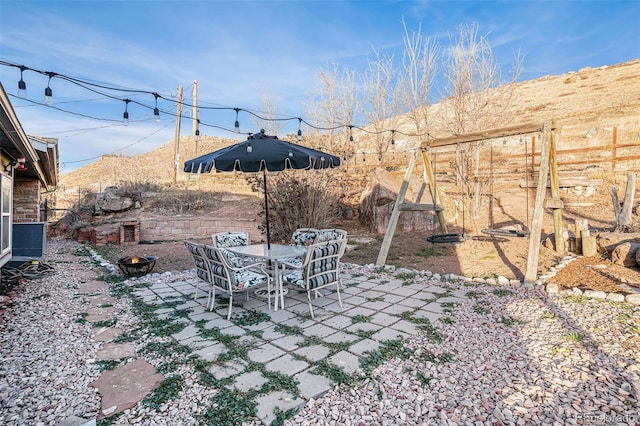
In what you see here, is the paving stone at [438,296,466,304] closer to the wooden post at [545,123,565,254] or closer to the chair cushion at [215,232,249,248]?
the wooden post at [545,123,565,254]

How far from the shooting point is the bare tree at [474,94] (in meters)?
9.04

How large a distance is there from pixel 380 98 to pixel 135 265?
39.0ft

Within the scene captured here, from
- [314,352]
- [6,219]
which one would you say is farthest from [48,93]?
[314,352]

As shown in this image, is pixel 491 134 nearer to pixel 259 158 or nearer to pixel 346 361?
pixel 259 158

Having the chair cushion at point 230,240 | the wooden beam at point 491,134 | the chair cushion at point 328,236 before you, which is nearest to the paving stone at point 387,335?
the chair cushion at point 328,236

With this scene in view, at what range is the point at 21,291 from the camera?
15.1ft

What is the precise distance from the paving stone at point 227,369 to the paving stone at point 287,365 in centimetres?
20

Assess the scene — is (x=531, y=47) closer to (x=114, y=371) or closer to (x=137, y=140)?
(x=114, y=371)

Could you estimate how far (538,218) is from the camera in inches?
190

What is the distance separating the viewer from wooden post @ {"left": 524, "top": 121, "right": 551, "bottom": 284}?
184 inches

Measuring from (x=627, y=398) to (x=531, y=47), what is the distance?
947 cm

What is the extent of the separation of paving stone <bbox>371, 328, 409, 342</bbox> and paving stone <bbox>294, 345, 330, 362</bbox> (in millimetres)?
514

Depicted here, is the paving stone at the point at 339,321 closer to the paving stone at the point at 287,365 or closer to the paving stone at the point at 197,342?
the paving stone at the point at 287,365

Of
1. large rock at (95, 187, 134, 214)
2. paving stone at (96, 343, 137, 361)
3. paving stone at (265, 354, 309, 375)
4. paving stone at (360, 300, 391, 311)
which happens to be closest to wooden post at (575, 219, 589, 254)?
paving stone at (360, 300, 391, 311)
